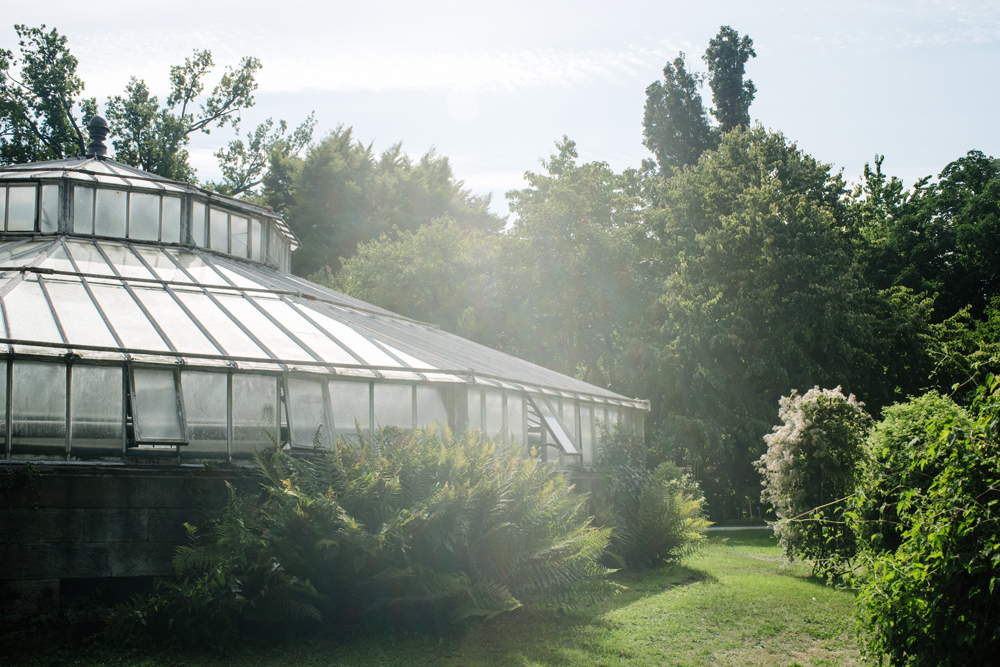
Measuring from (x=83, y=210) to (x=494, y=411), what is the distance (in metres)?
11.3

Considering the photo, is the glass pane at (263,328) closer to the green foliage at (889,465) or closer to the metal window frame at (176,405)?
the metal window frame at (176,405)

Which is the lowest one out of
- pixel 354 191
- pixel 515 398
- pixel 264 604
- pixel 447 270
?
pixel 264 604

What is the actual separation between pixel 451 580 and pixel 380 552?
942 millimetres

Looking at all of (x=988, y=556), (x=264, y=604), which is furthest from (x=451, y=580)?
(x=988, y=556)

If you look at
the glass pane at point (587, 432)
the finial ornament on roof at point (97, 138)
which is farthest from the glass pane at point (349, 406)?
the finial ornament on roof at point (97, 138)

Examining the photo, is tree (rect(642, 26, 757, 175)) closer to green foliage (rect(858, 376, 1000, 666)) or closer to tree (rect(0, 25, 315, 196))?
tree (rect(0, 25, 315, 196))

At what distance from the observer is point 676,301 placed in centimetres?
3148

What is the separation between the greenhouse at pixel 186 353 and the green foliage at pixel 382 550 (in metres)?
1.62

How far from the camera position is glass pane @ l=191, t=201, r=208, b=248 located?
1981 cm

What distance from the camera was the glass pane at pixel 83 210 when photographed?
60.6 feet

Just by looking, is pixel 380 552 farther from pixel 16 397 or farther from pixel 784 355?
pixel 784 355

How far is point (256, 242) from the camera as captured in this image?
71.5 ft

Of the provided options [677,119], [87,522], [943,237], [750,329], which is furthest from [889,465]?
[677,119]

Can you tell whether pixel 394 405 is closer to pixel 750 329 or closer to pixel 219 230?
pixel 219 230
